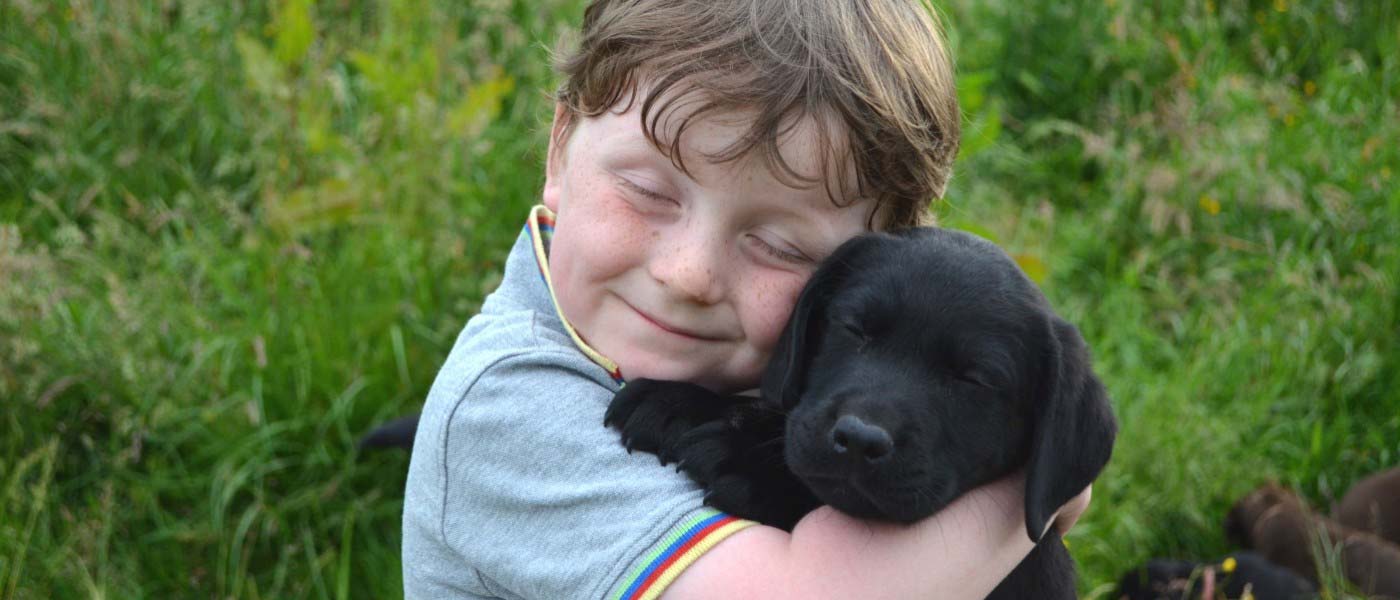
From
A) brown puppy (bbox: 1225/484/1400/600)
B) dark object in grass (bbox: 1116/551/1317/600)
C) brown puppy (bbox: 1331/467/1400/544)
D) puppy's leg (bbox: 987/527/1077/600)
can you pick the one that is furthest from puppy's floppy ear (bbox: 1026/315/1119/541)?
brown puppy (bbox: 1331/467/1400/544)

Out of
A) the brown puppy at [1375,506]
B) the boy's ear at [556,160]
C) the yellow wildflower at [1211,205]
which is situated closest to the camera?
the boy's ear at [556,160]

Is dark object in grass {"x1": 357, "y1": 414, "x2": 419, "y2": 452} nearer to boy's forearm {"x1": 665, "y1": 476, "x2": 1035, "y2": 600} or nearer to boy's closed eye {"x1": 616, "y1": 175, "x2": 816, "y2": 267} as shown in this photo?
boy's closed eye {"x1": 616, "y1": 175, "x2": 816, "y2": 267}

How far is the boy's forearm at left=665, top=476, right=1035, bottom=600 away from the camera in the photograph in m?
1.92

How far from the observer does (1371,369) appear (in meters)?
4.31

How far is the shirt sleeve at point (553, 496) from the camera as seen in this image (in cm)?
191

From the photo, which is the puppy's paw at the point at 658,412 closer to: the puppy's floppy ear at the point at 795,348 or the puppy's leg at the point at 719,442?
the puppy's leg at the point at 719,442

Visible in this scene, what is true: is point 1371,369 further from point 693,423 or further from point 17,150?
point 17,150

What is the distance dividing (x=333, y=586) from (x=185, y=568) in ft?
1.23

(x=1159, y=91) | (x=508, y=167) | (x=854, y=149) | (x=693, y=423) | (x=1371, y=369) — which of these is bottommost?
(x=1371, y=369)

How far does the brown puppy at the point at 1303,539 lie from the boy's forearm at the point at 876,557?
1.77 meters

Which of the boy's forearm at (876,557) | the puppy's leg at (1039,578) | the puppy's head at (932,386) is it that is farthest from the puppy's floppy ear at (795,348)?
the puppy's leg at (1039,578)

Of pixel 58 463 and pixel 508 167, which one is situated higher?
pixel 508 167

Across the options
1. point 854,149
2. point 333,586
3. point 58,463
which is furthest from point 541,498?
point 58,463

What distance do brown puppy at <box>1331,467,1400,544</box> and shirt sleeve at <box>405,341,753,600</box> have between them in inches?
105
